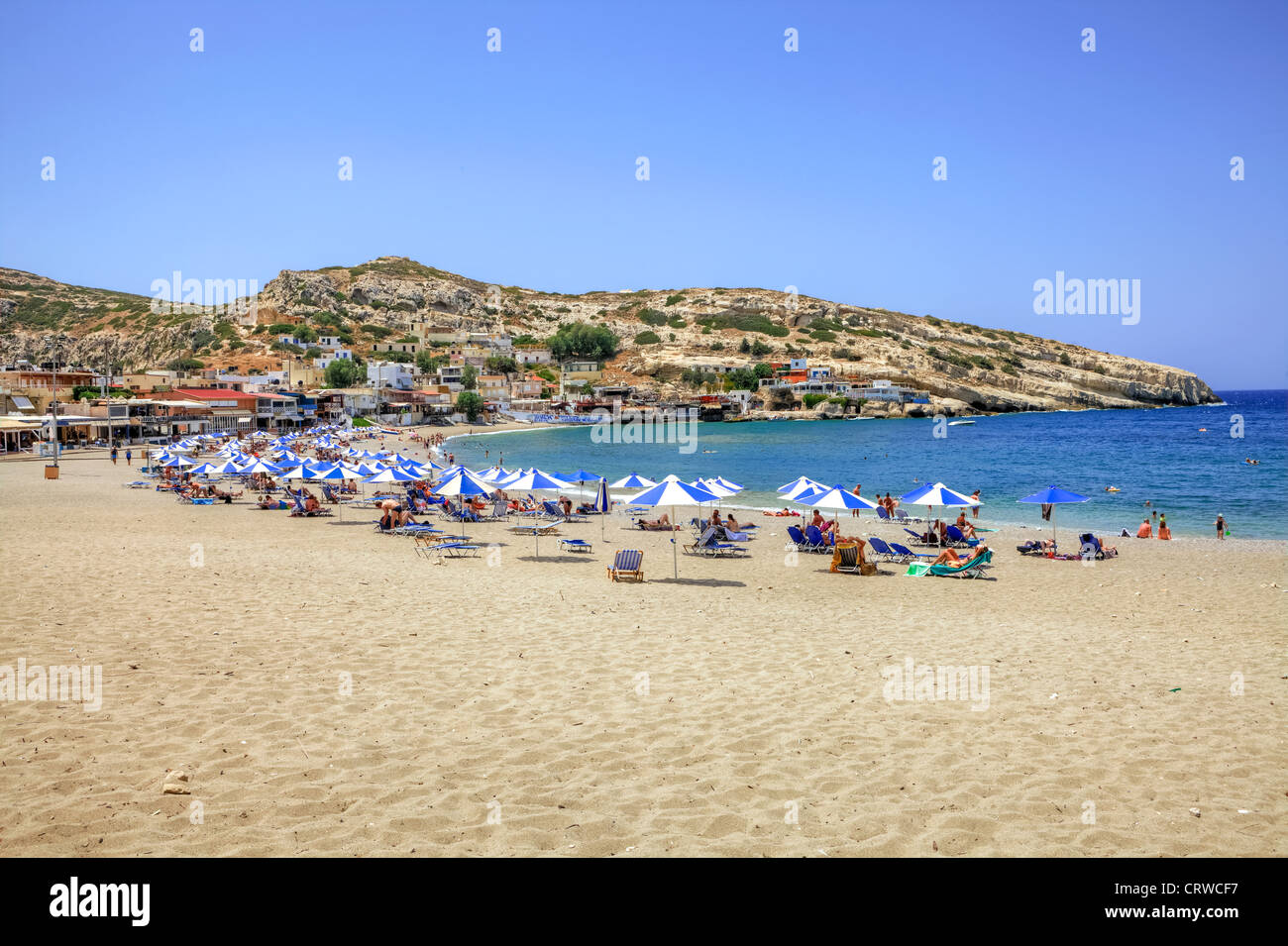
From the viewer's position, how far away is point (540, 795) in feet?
16.6

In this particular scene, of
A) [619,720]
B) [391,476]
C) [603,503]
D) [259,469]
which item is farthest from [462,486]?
[619,720]

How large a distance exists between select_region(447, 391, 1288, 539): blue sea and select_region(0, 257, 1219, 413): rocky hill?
36.6m

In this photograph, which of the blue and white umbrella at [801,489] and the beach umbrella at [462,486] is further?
the blue and white umbrella at [801,489]

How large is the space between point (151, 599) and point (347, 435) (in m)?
54.3

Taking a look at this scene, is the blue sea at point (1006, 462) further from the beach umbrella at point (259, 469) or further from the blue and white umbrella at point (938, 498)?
the beach umbrella at point (259, 469)

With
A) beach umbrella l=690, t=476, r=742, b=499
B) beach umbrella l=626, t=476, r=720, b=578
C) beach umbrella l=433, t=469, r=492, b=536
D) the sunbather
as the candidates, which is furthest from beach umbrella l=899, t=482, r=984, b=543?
beach umbrella l=433, t=469, r=492, b=536

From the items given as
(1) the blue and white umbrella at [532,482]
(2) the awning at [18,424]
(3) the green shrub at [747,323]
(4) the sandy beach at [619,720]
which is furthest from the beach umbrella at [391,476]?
(3) the green shrub at [747,323]

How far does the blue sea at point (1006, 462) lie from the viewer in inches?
1094

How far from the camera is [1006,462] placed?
52.9 metres

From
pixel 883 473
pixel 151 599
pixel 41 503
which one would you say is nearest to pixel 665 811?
pixel 151 599

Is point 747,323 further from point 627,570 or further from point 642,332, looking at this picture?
point 627,570

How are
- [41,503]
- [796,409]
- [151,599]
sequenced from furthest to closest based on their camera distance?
[796,409] < [41,503] < [151,599]

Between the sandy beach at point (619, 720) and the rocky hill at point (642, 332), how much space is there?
108 metres
